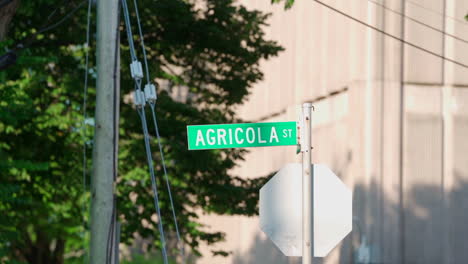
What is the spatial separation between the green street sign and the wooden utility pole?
231 centimetres

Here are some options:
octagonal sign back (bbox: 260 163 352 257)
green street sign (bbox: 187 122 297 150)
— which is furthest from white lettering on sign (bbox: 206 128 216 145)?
octagonal sign back (bbox: 260 163 352 257)

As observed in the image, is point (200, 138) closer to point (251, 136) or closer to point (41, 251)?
point (251, 136)

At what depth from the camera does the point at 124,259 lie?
136ft

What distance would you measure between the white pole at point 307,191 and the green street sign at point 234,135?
0.62 metres

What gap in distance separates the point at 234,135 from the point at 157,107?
1297 cm

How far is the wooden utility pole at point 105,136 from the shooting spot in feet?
32.4

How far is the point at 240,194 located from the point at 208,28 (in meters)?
3.46

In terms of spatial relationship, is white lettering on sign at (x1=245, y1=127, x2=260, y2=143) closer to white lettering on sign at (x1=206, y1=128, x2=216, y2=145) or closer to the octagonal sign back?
white lettering on sign at (x1=206, y1=128, x2=216, y2=145)

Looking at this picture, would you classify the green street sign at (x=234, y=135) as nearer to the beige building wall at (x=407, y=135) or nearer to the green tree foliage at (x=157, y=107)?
the green tree foliage at (x=157, y=107)

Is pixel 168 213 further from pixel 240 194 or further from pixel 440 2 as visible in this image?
pixel 440 2

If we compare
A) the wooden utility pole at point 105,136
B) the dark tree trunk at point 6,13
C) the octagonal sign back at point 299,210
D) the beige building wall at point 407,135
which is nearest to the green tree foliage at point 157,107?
the beige building wall at point 407,135

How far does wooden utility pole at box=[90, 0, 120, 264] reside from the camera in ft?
32.4

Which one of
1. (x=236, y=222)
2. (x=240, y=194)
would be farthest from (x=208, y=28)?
(x=236, y=222)

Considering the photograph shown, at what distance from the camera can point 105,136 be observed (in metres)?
10.1
